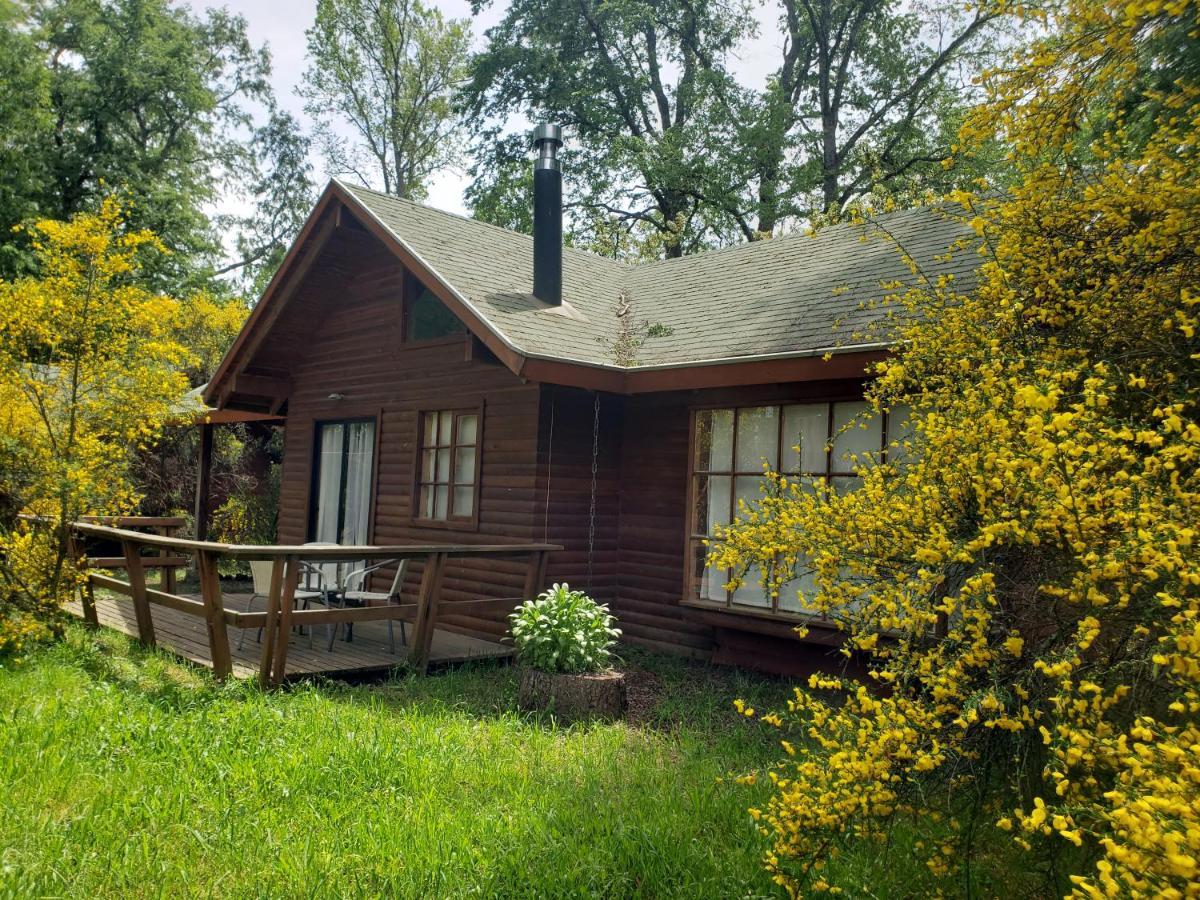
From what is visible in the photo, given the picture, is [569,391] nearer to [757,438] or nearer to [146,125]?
[757,438]

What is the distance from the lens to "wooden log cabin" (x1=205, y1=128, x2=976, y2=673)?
7.28 meters

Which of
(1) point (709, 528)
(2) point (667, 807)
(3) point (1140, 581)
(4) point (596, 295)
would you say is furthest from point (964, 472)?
(4) point (596, 295)

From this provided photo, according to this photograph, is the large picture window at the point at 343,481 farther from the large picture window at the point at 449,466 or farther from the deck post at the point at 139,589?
the deck post at the point at 139,589

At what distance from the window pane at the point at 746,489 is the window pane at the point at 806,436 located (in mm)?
305

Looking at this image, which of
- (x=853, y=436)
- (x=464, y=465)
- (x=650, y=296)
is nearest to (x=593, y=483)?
(x=464, y=465)

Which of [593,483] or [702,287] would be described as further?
[702,287]

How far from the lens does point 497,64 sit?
2259cm

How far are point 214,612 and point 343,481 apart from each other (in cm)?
506

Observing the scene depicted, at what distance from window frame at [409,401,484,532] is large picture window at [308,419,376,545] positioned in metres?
0.98

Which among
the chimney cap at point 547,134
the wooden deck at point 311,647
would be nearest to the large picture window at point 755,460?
the wooden deck at point 311,647

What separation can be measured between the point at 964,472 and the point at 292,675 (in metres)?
5.25

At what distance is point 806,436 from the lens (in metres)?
7.18

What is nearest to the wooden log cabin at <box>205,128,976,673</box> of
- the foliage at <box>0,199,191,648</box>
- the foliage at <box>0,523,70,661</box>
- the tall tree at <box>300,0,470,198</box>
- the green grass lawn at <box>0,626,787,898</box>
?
the green grass lawn at <box>0,626,787,898</box>

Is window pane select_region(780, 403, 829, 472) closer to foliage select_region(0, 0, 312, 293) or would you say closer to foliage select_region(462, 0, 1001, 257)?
foliage select_region(462, 0, 1001, 257)
